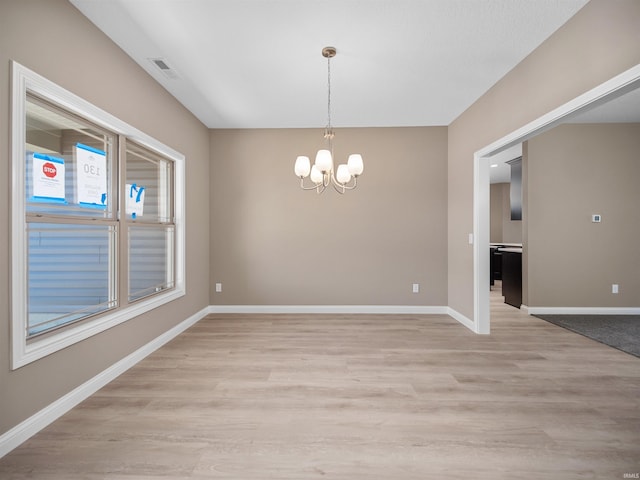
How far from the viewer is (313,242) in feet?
15.1

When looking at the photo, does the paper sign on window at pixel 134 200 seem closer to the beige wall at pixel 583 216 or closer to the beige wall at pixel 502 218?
the beige wall at pixel 583 216

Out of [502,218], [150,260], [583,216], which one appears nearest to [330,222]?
[150,260]

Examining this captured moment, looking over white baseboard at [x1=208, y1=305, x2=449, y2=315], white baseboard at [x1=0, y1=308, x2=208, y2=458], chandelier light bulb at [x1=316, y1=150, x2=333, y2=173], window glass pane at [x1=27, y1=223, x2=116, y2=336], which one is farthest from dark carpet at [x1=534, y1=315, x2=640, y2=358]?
window glass pane at [x1=27, y1=223, x2=116, y2=336]

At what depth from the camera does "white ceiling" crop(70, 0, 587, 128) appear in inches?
84.4

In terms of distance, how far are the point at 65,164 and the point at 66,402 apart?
1.64m

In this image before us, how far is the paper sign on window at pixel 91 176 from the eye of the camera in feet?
7.41

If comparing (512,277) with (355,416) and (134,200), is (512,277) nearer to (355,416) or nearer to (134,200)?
(355,416)

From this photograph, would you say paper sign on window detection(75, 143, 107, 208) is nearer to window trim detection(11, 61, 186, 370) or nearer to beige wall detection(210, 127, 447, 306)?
window trim detection(11, 61, 186, 370)

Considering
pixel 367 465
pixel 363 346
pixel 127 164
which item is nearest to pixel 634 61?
pixel 367 465

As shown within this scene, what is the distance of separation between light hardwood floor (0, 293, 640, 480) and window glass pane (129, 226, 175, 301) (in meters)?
0.68

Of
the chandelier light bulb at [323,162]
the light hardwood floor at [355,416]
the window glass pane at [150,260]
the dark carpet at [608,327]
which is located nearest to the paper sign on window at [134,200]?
the window glass pane at [150,260]

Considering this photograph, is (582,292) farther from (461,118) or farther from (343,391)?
(343,391)

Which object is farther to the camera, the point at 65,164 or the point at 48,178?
the point at 65,164

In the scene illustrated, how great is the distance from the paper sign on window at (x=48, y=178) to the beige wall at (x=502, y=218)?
9.71 m
